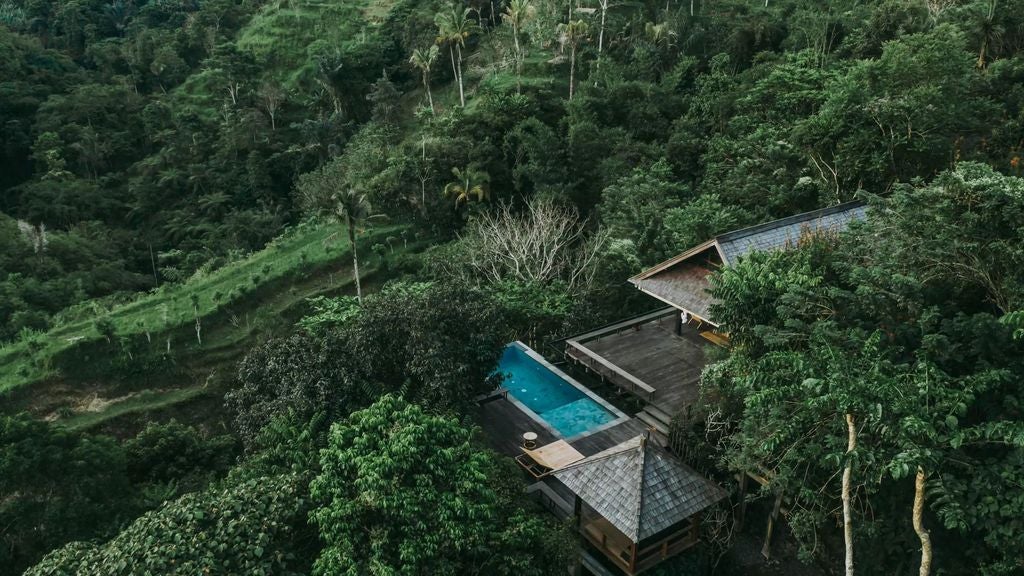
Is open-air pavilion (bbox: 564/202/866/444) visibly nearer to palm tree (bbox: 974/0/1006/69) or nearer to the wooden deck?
the wooden deck

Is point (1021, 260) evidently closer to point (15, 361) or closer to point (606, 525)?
point (606, 525)

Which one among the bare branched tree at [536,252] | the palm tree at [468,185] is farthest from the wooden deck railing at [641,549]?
the palm tree at [468,185]

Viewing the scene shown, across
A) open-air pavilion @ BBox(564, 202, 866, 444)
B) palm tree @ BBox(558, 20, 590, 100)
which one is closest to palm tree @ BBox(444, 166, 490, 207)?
palm tree @ BBox(558, 20, 590, 100)

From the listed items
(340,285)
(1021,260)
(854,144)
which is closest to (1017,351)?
(1021,260)

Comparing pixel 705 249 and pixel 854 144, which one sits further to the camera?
pixel 854 144

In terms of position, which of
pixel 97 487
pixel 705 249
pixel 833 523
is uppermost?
pixel 705 249

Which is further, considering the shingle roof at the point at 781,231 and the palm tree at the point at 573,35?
the palm tree at the point at 573,35

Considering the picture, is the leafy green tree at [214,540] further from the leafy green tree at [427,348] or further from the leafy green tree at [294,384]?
the leafy green tree at [427,348]
